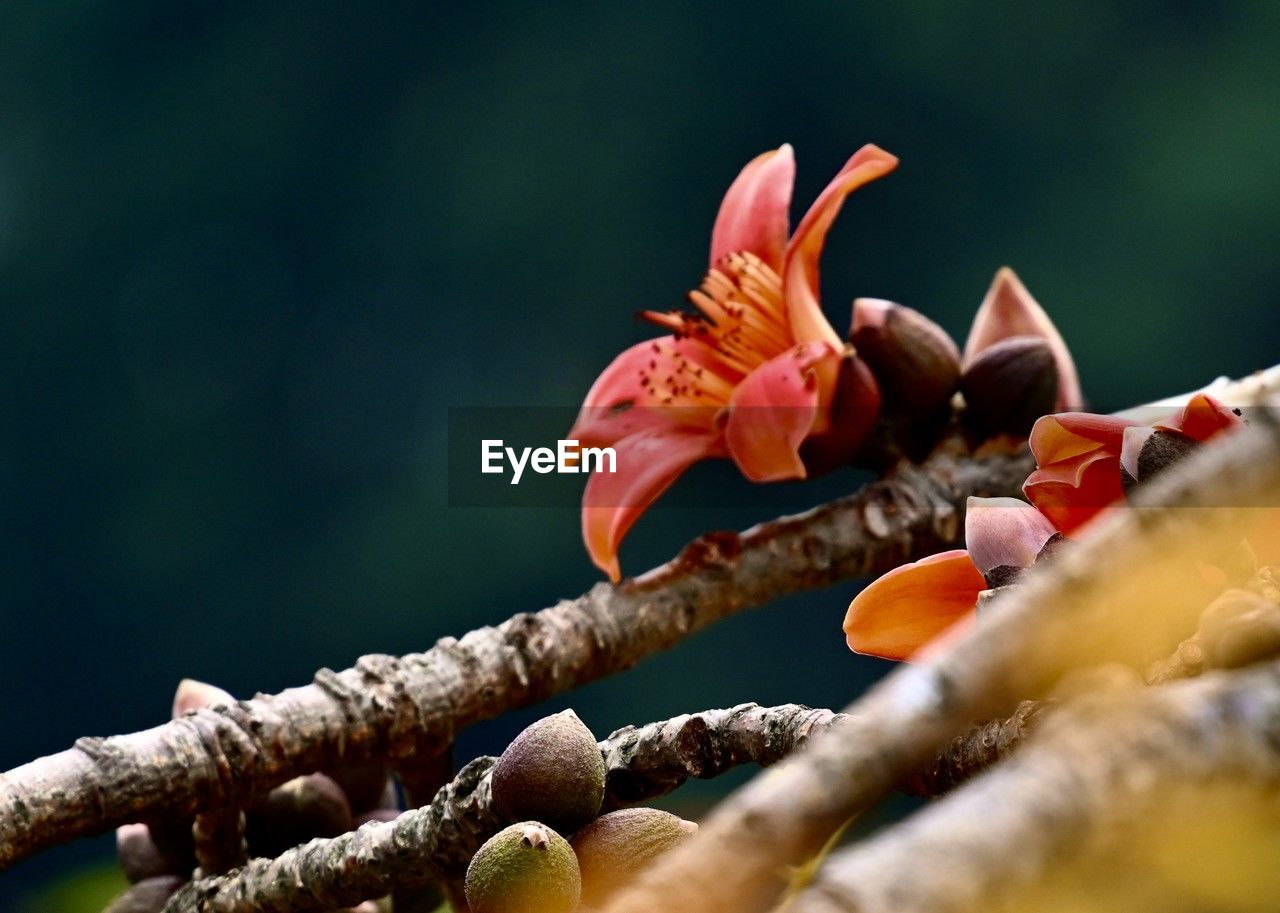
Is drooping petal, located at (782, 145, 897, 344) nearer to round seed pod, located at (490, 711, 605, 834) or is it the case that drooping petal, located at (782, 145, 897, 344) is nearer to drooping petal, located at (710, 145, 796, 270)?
drooping petal, located at (710, 145, 796, 270)

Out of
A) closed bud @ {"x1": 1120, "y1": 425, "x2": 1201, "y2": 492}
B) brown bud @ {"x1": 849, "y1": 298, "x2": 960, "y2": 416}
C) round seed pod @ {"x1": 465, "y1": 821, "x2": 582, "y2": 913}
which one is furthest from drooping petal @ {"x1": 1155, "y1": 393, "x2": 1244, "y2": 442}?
brown bud @ {"x1": 849, "y1": 298, "x2": 960, "y2": 416}

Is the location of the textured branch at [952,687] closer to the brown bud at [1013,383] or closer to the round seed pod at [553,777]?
the round seed pod at [553,777]

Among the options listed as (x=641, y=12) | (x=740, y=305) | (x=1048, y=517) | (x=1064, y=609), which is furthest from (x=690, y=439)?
(x=641, y=12)

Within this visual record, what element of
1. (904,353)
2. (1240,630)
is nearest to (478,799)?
(1240,630)

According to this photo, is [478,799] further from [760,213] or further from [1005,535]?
[760,213]

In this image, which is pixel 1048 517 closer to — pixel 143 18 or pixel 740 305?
pixel 740 305

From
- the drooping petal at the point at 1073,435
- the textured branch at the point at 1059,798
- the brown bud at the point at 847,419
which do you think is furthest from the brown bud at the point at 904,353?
the textured branch at the point at 1059,798
